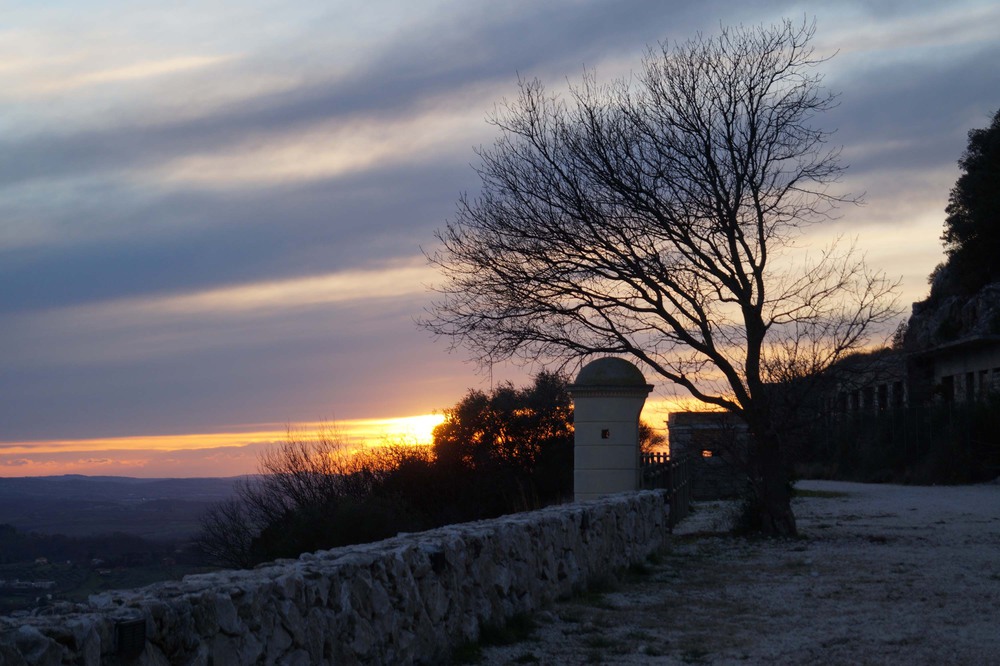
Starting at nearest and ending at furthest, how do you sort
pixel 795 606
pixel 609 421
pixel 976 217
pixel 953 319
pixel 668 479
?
pixel 795 606 → pixel 609 421 → pixel 668 479 → pixel 976 217 → pixel 953 319

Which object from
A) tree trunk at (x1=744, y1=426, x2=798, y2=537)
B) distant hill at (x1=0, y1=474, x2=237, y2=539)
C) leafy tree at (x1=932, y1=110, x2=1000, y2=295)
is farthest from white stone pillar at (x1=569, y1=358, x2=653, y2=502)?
leafy tree at (x1=932, y1=110, x2=1000, y2=295)

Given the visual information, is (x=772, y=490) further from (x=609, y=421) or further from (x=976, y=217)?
(x=976, y=217)

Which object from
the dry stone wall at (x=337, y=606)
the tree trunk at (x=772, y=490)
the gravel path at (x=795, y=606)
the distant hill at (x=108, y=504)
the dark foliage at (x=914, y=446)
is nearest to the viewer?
the dry stone wall at (x=337, y=606)

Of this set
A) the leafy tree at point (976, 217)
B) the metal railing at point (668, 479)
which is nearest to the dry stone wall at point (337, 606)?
the metal railing at point (668, 479)

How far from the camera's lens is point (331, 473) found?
87.2 feet

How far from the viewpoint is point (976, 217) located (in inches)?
1807

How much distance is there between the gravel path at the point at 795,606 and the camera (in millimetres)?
8445

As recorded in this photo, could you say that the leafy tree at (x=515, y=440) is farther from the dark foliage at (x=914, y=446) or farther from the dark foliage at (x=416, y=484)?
the dark foliage at (x=914, y=446)

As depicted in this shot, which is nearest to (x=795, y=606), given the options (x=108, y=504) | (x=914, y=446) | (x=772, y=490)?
(x=772, y=490)

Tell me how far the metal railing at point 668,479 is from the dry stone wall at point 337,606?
7.64 meters

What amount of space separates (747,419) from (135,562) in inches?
411

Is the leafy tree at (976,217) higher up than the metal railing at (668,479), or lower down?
higher up

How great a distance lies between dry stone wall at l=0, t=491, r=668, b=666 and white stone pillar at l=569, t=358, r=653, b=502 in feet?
19.8

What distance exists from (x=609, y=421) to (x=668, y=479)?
11.3 feet
